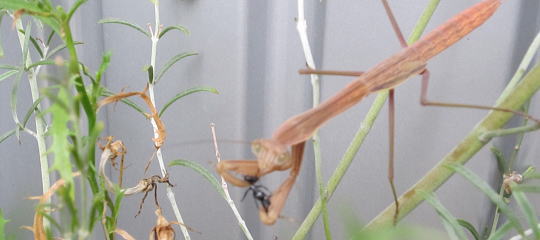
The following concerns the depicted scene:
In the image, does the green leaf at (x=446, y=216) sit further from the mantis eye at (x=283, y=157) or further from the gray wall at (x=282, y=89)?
the gray wall at (x=282, y=89)

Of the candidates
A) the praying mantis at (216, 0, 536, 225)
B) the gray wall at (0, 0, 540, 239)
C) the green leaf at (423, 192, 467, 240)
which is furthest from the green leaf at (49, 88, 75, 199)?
the gray wall at (0, 0, 540, 239)

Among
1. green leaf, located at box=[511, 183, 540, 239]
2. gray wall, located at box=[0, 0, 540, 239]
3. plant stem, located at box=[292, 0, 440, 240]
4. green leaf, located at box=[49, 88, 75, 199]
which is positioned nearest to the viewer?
green leaf, located at box=[49, 88, 75, 199]

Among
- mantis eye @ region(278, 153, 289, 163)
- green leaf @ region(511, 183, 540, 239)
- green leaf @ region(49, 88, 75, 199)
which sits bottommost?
green leaf @ region(511, 183, 540, 239)

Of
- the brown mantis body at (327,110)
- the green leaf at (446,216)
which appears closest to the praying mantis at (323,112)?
the brown mantis body at (327,110)

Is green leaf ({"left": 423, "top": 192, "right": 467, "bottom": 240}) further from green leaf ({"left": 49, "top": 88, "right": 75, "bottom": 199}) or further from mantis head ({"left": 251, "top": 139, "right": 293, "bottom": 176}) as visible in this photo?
green leaf ({"left": 49, "top": 88, "right": 75, "bottom": 199})

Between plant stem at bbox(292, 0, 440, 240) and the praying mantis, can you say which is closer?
the praying mantis

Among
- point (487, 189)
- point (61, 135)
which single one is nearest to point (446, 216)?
point (487, 189)

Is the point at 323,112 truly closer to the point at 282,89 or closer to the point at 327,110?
the point at 327,110

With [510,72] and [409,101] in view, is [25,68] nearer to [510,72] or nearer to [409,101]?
[409,101]
